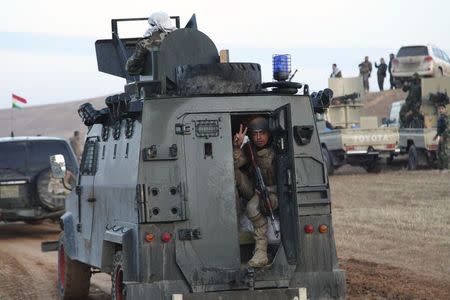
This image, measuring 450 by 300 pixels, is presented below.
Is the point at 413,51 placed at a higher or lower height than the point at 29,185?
higher

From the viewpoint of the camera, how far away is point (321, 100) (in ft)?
30.6

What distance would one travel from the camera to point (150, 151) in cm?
865

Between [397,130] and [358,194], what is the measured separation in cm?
596

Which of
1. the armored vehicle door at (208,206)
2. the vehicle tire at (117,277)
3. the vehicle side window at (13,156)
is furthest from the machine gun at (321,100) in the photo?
the vehicle side window at (13,156)

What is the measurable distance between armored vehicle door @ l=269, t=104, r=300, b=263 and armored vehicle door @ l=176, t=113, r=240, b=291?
0.40 meters

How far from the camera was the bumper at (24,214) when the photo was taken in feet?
62.7

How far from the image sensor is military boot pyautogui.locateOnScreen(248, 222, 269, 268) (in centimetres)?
873

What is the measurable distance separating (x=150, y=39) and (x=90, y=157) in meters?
1.43

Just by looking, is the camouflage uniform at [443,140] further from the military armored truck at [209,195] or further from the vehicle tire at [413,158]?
the military armored truck at [209,195]

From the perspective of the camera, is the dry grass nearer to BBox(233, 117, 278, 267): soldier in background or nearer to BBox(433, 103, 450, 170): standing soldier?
BBox(433, 103, 450, 170): standing soldier

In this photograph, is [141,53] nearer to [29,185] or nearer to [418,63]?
[29,185]

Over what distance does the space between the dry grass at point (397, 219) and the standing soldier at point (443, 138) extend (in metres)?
0.38

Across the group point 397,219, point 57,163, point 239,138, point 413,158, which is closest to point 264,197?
point 239,138

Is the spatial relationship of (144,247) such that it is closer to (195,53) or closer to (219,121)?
(219,121)
